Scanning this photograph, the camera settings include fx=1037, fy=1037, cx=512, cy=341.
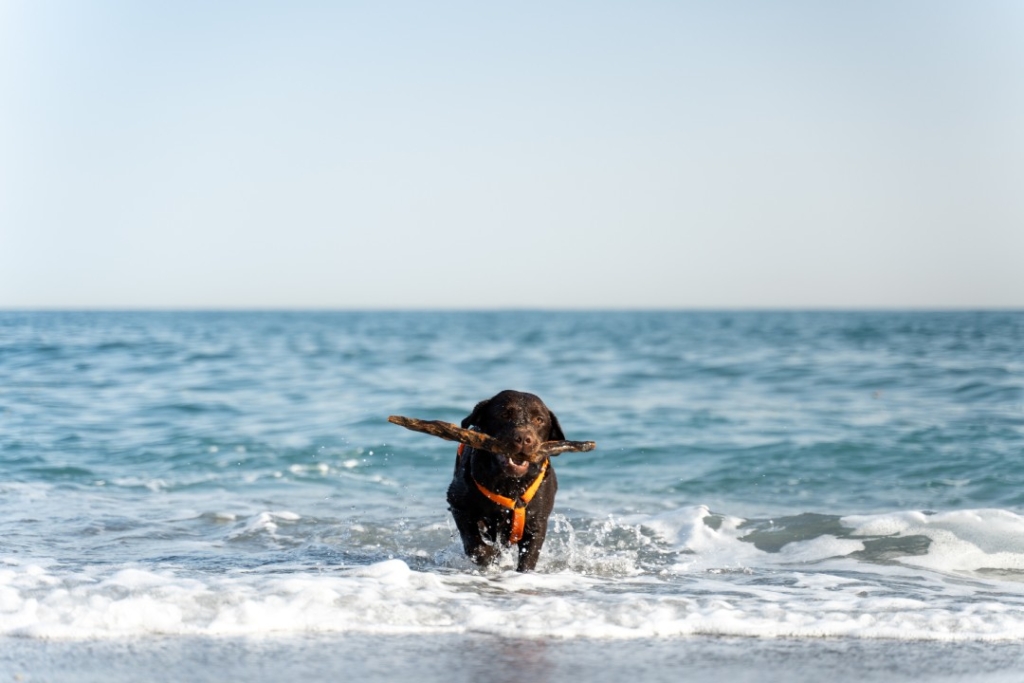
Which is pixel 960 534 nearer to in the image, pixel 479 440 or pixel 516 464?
pixel 516 464

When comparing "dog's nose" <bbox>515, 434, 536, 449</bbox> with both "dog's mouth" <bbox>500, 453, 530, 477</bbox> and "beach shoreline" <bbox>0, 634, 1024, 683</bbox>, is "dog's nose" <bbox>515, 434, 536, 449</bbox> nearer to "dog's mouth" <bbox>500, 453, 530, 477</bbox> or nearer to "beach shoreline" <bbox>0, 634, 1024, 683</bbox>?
"dog's mouth" <bbox>500, 453, 530, 477</bbox>

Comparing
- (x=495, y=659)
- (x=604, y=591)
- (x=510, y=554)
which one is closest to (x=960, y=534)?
(x=604, y=591)

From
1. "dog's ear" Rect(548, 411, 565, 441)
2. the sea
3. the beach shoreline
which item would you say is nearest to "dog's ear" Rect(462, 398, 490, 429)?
"dog's ear" Rect(548, 411, 565, 441)

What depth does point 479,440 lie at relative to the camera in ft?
22.6

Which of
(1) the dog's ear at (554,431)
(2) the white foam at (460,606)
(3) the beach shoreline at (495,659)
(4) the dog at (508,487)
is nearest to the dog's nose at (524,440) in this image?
(4) the dog at (508,487)

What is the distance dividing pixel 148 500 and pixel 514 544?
497 cm

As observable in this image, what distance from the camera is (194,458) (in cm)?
1288

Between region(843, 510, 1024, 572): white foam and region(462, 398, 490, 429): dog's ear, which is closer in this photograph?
region(462, 398, 490, 429): dog's ear

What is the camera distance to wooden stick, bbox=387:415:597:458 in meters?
6.82

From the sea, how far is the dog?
0.61 ft

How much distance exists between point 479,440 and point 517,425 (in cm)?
28

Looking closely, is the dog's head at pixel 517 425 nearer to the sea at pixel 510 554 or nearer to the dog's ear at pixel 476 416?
the dog's ear at pixel 476 416

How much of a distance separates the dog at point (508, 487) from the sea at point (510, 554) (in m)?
0.18

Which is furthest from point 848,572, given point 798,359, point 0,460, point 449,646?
point 798,359
